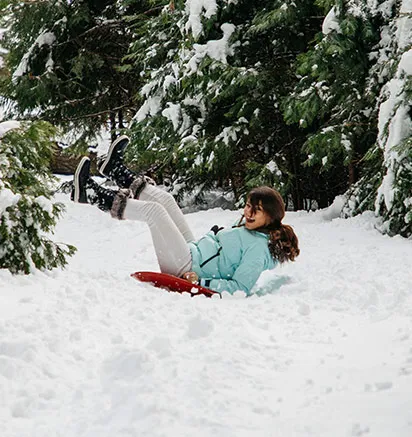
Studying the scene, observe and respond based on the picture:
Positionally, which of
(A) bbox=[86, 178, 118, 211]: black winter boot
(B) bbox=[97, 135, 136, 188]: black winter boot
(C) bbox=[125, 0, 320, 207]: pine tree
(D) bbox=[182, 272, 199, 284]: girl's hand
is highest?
(C) bbox=[125, 0, 320, 207]: pine tree

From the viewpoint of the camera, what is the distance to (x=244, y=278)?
4203 millimetres

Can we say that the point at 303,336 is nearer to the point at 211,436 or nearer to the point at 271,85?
the point at 211,436

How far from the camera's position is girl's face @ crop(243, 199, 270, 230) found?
4.44 m

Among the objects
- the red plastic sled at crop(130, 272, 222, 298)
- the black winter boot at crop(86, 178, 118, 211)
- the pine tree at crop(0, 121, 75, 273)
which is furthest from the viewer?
the black winter boot at crop(86, 178, 118, 211)

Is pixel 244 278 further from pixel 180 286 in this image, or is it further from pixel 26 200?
pixel 26 200

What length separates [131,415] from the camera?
1.86 m

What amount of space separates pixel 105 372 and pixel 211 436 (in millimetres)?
658

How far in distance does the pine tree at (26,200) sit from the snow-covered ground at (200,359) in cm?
18

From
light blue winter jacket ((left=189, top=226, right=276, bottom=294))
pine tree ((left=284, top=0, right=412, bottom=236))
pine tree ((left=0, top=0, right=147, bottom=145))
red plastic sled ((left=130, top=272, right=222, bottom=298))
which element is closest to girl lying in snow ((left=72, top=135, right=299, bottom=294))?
light blue winter jacket ((left=189, top=226, right=276, bottom=294))

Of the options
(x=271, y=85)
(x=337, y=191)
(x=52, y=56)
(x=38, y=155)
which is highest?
(x=52, y=56)

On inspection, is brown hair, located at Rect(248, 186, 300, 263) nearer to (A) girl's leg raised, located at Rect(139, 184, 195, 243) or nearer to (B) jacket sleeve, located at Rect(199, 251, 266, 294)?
(B) jacket sleeve, located at Rect(199, 251, 266, 294)

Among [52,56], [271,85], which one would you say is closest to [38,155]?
[271,85]

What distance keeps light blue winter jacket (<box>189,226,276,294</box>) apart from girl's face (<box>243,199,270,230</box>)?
8 cm

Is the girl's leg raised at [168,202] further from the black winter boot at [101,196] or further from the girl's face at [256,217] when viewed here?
the girl's face at [256,217]
